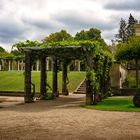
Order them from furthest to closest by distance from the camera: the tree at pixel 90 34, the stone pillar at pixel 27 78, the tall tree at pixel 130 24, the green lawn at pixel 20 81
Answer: the tall tree at pixel 130 24, the tree at pixel 90 34, the green lawn at pixel 20 81, the stone pillar at pixel 27 78

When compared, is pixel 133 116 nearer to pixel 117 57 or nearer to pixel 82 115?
pixel 82 115

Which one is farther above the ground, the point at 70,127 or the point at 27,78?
the point at 27,78

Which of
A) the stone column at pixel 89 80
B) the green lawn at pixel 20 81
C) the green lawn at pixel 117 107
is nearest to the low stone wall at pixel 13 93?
the green lawn at pixel 20 81

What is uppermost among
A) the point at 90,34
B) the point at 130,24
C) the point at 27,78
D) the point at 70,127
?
the point at 130,24

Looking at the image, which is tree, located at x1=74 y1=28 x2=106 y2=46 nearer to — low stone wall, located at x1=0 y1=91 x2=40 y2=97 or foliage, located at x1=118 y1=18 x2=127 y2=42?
foliage, located at x1=118 y1=18 x2=127 y2=42

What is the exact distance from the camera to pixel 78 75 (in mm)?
41562

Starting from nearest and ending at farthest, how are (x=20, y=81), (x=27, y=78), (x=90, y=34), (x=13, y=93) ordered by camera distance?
1. (x=27, y=78)
2. (x=13, y=93)
3. (x=20, y=81)
4. (x=90, y=34)

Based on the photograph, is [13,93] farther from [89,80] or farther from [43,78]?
[89,80]

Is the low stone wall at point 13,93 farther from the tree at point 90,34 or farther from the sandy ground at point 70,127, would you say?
the tree at point 90,34


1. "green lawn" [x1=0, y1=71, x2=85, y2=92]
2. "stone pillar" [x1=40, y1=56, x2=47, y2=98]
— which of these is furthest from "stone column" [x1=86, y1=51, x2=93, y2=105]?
"green lawn" [x1=0, y1=71, x2=85, y2=92]

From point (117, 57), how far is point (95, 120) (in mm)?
20334

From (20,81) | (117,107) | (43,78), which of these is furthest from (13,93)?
(117,107)

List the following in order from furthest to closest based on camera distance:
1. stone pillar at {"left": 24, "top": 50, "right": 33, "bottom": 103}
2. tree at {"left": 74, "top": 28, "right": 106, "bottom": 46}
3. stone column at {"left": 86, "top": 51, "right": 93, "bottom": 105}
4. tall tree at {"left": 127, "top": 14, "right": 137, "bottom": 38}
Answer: tall tree at {"left": 127, "top": 14, "right": 137, "bottom": 38} < tree at {"left": 74, "top": 28, "right": 106, "bottom": 46} < stone pillar at {"left": 24, "top": 50, "right": 33, "bottom": 103} < stone column at {"left": 86, "top": 51, "right": 93, "bottom": 105}

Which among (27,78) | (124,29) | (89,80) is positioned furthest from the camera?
(124,29)
